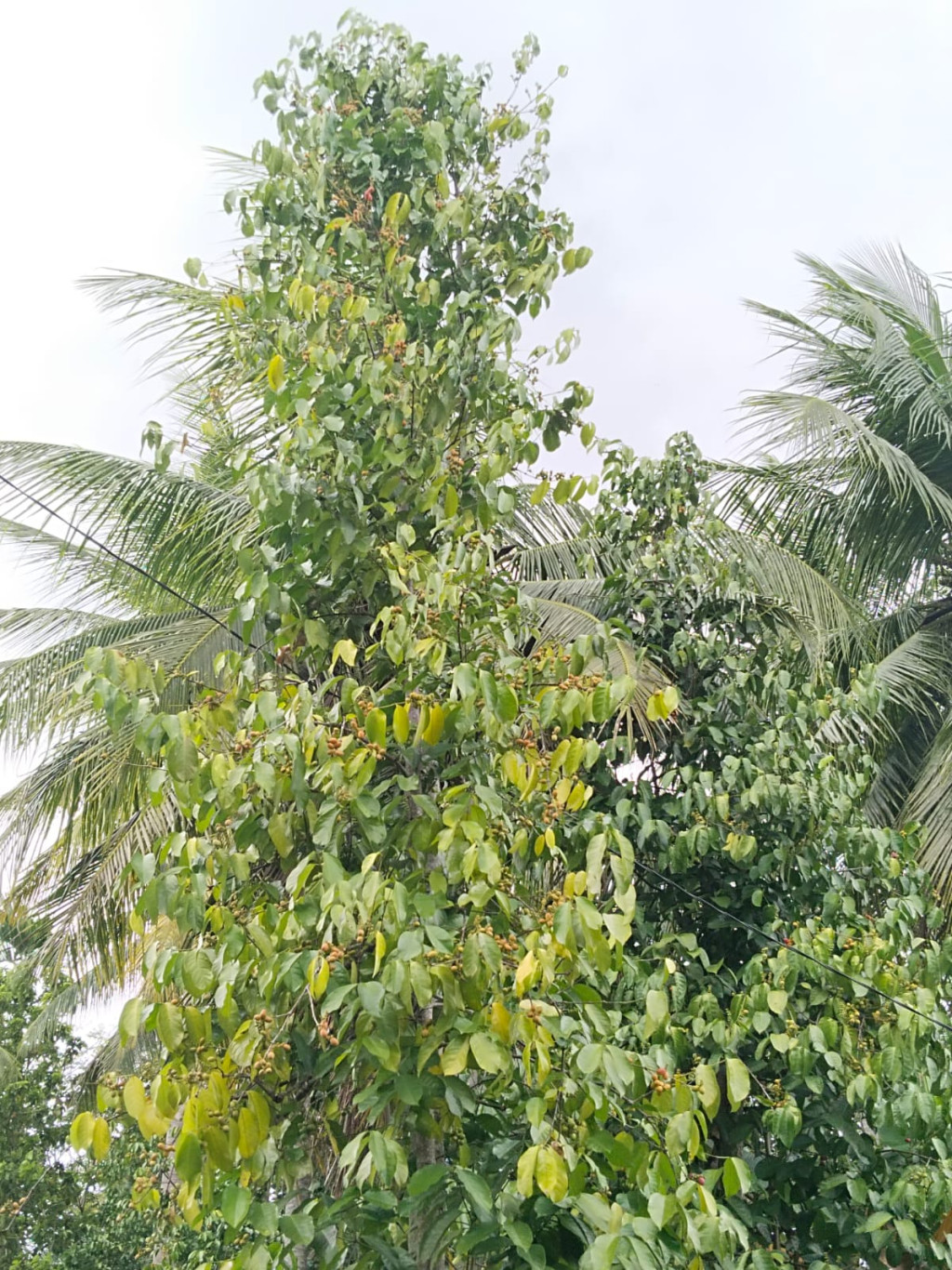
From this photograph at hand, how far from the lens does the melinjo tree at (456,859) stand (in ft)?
6.36

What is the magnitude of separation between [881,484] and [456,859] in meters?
4.96

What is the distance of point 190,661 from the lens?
5336 millimetres

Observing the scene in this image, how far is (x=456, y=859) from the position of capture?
2084mm

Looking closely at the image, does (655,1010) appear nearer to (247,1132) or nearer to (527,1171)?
(527,1171)

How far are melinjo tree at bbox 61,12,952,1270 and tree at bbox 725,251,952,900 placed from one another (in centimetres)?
231

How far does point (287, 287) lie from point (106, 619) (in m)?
4.12

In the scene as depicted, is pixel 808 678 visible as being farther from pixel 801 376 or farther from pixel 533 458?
pixel 801 376

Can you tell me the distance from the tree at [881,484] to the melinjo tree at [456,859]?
231 cm

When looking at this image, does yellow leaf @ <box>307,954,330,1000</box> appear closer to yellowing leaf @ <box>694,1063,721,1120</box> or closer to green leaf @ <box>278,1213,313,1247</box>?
green leaf @ <box>278,1213,313,1247</box>

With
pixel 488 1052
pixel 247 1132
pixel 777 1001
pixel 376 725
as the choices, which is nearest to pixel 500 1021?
pixel 488 1052

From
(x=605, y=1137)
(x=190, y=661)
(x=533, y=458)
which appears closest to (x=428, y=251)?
(x=533, y=458)

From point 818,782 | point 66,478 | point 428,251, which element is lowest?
point 66,478

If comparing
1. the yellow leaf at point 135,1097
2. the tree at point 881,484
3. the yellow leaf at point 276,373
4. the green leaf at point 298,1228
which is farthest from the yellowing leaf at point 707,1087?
the tree at point 881,484

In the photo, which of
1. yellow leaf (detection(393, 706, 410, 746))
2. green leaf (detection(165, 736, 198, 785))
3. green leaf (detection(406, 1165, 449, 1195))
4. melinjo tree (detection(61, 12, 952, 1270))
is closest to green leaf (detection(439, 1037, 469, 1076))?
melinjo tree (detection(61, 12, 952, 1270))
